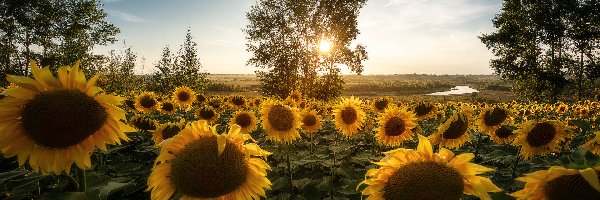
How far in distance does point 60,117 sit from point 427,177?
2246mm

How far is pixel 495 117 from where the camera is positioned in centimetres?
605

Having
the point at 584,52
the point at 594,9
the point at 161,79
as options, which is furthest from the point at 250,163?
the point at 584,52

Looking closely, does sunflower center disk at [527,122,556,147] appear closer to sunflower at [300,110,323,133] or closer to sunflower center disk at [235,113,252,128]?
sunflower at [300,110,323,133]

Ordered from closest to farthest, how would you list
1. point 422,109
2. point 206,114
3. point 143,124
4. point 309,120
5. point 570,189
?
point 570,189 → point 143,124 → point 309,120 → point 422,109 → point 206,114

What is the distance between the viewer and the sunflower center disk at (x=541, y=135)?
4695 mm

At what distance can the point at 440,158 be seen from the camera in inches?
92.3

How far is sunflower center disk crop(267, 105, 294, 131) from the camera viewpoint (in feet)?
19.6

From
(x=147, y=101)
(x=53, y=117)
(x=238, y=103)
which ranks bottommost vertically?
(x=238, y=103)

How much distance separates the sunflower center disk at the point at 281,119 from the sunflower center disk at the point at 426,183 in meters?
3.68

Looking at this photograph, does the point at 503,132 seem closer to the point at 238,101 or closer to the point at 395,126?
the point at 395,126

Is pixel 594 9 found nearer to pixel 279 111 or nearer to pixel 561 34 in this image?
pixel 561 34

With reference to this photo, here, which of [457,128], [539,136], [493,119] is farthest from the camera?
[493,119]

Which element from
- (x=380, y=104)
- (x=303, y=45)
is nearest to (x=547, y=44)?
(x=303, y=45)

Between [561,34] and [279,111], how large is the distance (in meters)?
39.5
